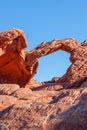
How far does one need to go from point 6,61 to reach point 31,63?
1779mm

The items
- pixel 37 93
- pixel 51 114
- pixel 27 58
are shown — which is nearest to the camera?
pixel 51 114

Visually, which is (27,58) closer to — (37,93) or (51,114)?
(37,93)

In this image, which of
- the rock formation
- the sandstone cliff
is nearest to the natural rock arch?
the sandstone cliff

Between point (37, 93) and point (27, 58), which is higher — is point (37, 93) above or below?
below

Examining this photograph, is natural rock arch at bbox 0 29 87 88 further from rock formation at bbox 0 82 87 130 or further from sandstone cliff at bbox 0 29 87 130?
rock formation at bbox 0 82 87 130

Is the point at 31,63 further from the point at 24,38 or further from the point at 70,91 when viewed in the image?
the point at 70,91

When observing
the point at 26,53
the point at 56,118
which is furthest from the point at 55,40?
the point at 56,118

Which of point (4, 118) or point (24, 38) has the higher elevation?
point (24, 38)

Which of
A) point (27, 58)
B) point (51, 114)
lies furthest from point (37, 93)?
point (27, 58)

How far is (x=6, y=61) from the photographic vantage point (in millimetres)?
21344

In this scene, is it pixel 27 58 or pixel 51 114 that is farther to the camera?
pixel 27 58

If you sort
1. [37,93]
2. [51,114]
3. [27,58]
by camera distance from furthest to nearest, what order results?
[27,58]
[37,93]
[51,114]

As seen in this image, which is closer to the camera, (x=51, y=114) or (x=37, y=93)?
(x=51, y=114)

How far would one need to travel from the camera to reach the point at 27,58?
2088 cm
